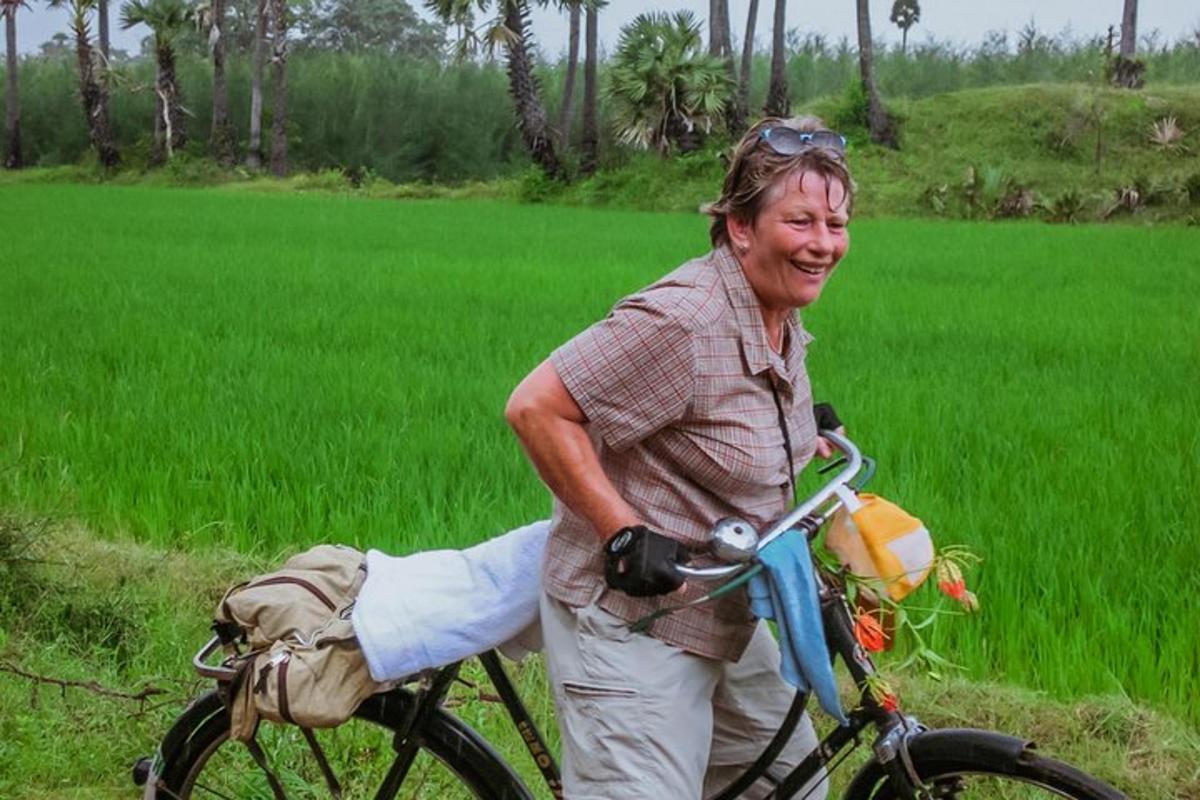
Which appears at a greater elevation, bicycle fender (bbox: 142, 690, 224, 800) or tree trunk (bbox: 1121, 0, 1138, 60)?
tree trunk (bbox: 1121, 0, 1138, 60)

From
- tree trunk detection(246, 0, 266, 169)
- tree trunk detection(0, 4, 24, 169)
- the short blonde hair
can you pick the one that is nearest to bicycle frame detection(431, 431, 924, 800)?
the short blonde hair

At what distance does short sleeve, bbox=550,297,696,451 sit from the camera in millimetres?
1843

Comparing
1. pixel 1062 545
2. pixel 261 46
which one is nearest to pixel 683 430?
pixel 1062 545

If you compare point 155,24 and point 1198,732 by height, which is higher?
point 155,24

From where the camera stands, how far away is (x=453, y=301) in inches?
367

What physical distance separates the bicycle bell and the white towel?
0.32 m

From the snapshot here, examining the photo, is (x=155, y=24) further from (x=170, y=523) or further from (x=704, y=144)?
(x=170, y=523)

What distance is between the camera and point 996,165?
72.7ft

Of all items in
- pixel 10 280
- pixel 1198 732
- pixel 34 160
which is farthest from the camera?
pixel 34 160

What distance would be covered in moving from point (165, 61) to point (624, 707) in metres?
31.6

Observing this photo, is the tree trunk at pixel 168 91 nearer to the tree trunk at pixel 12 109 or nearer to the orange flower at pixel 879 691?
the tree trunk at pixel 12 109

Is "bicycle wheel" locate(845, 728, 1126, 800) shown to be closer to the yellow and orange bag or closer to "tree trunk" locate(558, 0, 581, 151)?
the yellow and orange bag

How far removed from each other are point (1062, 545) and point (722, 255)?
86.7 inches

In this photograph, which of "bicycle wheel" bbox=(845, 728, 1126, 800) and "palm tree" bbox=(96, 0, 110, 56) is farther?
"palm tree" bbox=(96, 0, 110, 56)
